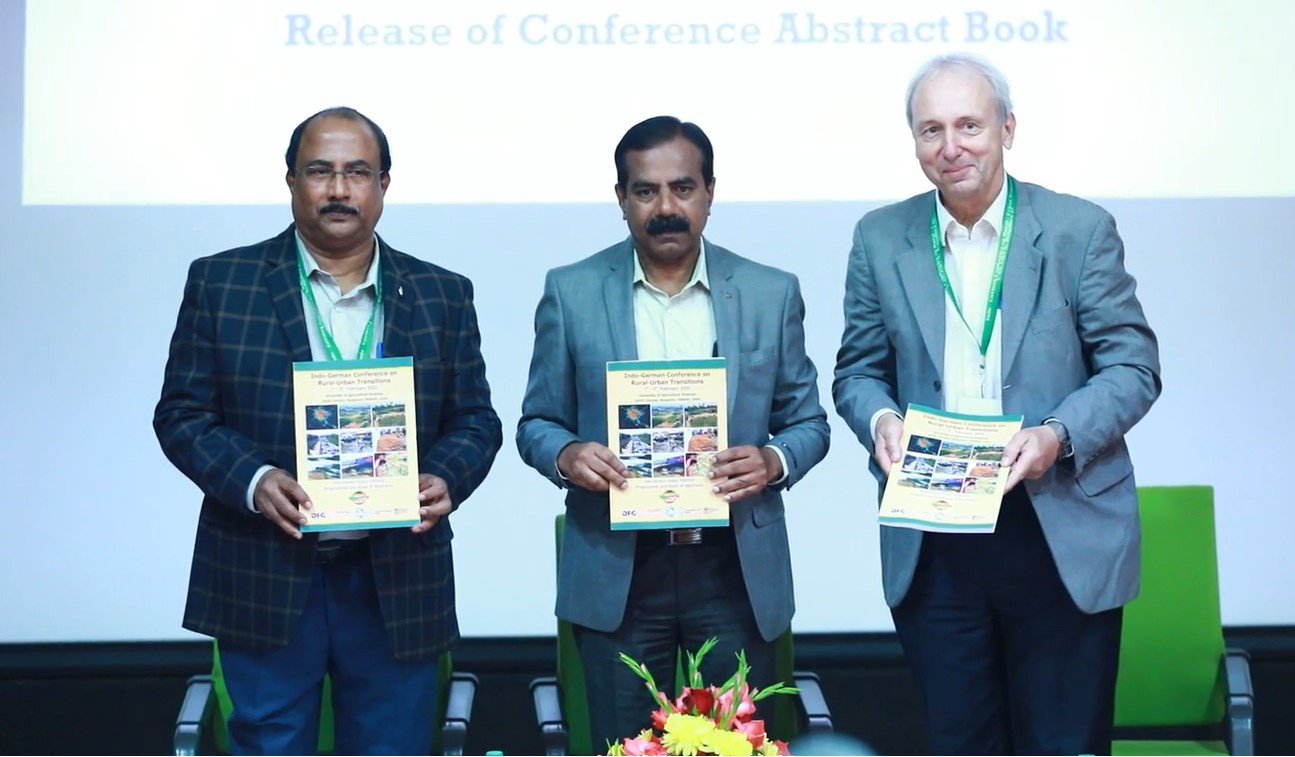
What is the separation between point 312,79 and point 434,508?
5.42ft

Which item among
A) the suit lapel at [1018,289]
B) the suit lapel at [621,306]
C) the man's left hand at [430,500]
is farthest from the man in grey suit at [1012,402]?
the man's left hand at [430,500]

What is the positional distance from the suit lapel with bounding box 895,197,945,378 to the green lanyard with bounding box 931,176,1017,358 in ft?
0.04

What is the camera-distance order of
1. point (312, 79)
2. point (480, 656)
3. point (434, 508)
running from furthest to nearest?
point (480, 656)
point (312, 79)
point (434, 508)

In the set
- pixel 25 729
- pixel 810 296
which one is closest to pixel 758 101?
pixel 810 296

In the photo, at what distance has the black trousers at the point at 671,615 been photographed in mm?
3215

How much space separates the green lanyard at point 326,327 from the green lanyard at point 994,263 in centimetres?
118

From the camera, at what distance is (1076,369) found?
10.2 ft

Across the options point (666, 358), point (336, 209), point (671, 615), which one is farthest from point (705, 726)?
point (336, 209)

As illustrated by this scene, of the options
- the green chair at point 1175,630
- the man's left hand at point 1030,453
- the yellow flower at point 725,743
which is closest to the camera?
the yellow flower at point 725,743

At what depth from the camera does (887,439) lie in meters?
3.05

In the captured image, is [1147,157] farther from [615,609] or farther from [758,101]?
[615,609]

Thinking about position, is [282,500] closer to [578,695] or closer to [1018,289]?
[578,695]

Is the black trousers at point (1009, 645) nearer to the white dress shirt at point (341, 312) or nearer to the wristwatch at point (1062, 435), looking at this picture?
the wristwatch at point (1062, 435)

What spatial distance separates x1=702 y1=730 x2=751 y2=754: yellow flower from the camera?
198cm
